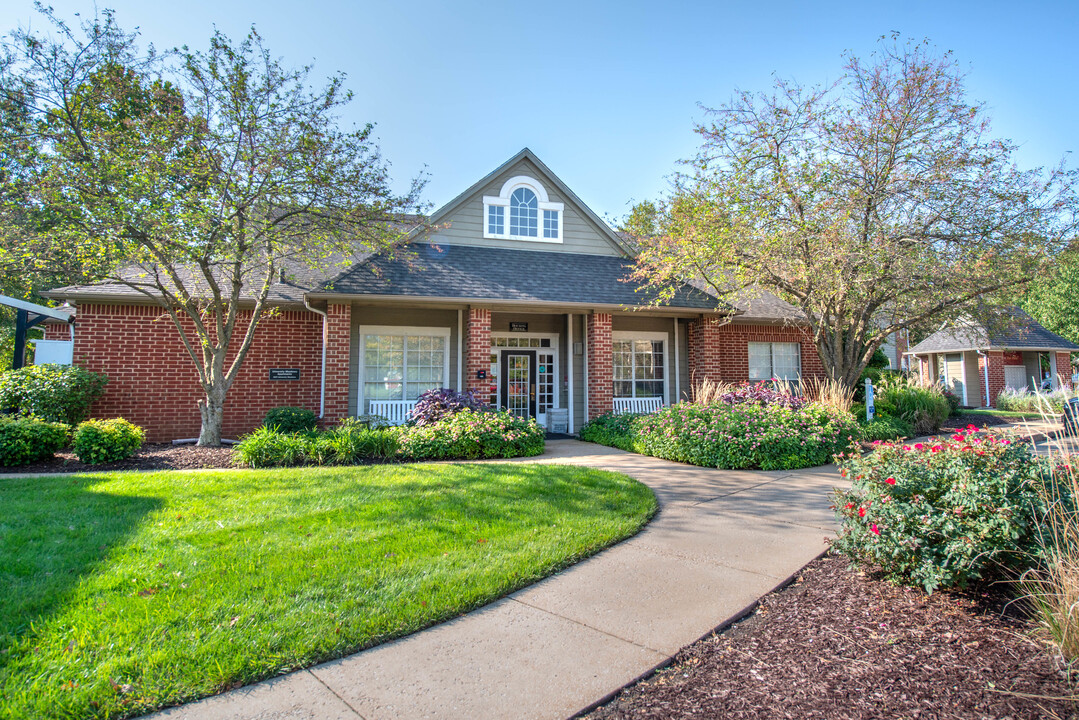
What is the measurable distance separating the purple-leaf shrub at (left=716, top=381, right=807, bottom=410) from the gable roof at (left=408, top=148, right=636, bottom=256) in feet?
15.5

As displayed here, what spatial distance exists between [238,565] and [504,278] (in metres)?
9.05

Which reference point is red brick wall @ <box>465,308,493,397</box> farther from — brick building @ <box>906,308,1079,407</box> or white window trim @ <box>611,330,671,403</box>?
brick building @ <box>906,308,1079,407</box>

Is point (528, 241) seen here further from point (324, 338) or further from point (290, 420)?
point (290, 420)

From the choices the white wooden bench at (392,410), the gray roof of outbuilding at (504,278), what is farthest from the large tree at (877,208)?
the white wooden bench at (392,410)

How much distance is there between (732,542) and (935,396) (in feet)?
36.9

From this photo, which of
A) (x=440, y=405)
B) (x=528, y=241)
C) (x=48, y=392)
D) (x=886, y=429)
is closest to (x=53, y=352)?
(x=48, y=392)

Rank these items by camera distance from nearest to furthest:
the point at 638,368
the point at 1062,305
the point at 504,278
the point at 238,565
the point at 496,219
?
the point at 238,565
the point at 504,278
the point at 496,219
the point at 638,368
the point at 1062,305

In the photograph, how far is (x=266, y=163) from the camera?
336 inches

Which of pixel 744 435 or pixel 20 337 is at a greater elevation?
pixel 20 337

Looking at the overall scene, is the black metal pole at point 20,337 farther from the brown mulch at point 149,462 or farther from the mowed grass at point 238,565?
the mowed grass at point 238,565

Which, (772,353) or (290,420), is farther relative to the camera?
(772,353)

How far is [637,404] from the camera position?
13.9 metres

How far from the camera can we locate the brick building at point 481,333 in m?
11.1

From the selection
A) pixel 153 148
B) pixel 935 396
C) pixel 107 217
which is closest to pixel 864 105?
pixel 935 396
